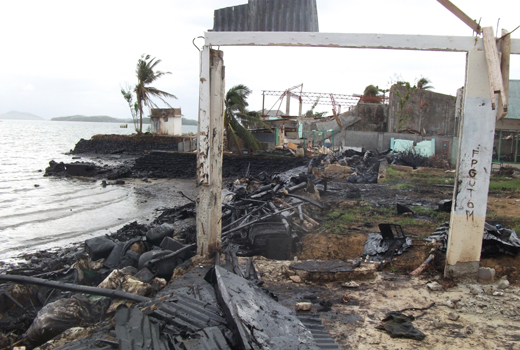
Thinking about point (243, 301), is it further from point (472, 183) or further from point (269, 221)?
point (269, 221)

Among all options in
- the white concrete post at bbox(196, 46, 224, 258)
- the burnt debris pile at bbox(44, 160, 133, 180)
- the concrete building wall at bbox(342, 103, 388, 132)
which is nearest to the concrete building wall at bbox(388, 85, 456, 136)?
the concrete building wall at bbox(342, 103, 388, 132)

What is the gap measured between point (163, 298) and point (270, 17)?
14.3ft

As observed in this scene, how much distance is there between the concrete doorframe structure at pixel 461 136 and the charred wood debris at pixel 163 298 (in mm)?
1117

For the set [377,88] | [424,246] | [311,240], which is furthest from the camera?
[377,88]

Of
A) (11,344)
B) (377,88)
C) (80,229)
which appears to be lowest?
(80,229)

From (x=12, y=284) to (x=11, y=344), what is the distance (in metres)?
1.34

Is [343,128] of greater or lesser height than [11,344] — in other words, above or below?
above

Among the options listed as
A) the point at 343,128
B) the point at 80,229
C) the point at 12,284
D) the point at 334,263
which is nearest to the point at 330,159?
the point at 343,128

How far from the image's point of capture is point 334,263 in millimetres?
5398

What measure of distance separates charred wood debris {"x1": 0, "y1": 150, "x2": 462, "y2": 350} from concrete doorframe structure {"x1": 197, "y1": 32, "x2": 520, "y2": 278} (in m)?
1.12

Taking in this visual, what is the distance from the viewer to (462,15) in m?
4.61

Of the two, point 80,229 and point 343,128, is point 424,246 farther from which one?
point 343,128

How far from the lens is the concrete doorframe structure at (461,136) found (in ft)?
15.2

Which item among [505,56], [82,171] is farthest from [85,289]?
[82,171]
